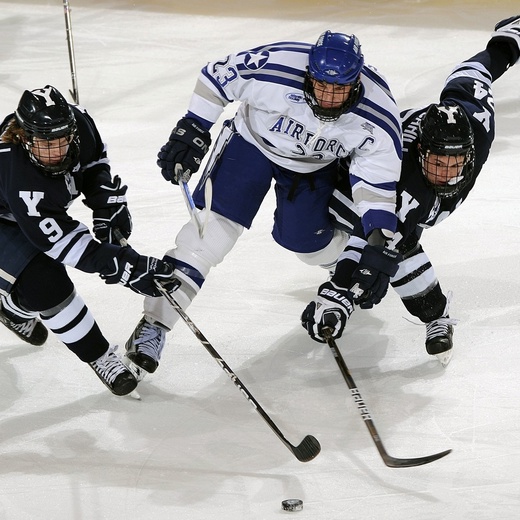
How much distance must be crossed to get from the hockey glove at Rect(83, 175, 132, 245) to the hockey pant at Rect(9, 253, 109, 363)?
244mm

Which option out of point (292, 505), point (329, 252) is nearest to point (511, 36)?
point (329, 252)

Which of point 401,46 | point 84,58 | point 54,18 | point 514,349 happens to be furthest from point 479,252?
point 54,18

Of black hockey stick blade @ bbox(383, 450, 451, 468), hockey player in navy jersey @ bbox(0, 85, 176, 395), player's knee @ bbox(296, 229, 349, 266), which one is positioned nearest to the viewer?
black hockey stick blade @ bbox(383, 450, 451, 468)

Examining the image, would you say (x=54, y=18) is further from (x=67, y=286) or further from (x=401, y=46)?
(x=67, y=286)

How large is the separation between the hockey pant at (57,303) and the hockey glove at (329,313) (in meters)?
0.65

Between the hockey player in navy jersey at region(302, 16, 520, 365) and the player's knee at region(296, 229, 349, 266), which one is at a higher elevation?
the hockey player in navy jersey at region(302, 16, 520, 365)

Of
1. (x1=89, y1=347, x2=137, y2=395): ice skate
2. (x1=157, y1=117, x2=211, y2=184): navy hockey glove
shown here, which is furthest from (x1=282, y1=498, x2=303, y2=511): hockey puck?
(x1=157, y1=117, x2=211, y2=184): navy hockey glove

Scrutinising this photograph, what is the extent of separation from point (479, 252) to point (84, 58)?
318cm

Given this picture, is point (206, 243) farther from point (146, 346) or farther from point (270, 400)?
point (270, 400)

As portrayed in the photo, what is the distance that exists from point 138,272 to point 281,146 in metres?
0.62

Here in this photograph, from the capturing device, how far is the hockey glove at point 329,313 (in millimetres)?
2918

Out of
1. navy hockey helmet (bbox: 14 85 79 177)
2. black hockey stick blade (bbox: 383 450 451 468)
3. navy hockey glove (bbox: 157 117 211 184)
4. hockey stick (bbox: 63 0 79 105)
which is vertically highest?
navy hockey helmet (bbox: 14 85 79 177)

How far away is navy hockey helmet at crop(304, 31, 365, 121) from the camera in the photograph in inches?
112

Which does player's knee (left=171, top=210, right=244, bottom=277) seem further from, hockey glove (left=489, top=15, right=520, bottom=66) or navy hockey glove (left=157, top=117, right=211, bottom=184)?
hockey glove (left=489, top=15, right=520, bottom=66)
